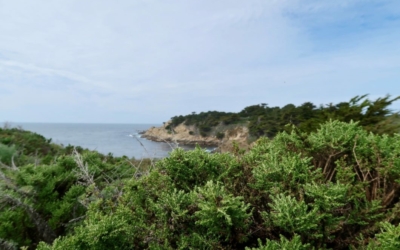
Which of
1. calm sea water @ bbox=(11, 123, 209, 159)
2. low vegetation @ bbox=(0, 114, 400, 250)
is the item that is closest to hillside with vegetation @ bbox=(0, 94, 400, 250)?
low vegetation @ bbox=(0, 114, 400, 250)

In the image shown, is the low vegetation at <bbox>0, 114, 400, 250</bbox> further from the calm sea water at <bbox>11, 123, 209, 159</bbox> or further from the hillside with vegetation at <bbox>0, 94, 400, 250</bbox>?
the calm sea water at <bbox>11, 123, 209, 159</bbox>

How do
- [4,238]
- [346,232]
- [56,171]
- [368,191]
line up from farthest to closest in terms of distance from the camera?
[56,171] < [4,238] < [368,191] < [346,232]

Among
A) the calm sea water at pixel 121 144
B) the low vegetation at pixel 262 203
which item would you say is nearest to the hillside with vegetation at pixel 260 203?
the low vegetation at pixel 262 203

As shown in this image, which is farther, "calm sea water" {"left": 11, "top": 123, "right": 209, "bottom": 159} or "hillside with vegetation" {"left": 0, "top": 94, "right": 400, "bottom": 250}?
"calm sea water" {"left": 11, "top": 123, "right": 209, "bottom": 159}

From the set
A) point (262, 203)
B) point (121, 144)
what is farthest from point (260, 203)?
point (121, 144)

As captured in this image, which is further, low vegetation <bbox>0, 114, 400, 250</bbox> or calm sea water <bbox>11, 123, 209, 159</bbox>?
calm sea water <bbox>11, 123, 209, 159</bbox>

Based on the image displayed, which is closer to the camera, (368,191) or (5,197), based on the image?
(368,191)

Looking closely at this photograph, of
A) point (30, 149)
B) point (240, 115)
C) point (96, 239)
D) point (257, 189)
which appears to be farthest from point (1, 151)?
point (240, 115)

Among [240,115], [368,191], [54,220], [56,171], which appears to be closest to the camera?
[368,191]

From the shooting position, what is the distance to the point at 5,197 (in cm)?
274

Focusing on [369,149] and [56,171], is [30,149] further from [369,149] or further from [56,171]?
[369,149]

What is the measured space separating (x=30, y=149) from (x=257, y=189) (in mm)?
10981

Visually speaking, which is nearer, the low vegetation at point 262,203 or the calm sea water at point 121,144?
the low vegetation at point 262,203

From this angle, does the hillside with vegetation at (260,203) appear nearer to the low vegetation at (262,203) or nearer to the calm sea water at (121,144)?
the low vegetation at (262,203)
